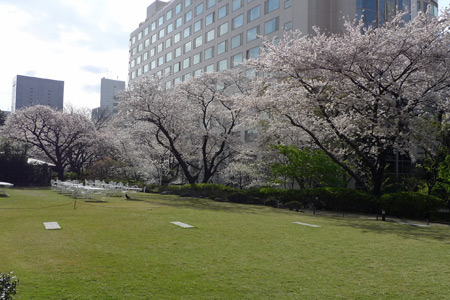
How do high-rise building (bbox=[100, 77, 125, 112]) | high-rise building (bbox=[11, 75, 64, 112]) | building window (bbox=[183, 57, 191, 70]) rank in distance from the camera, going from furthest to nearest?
1. high-rise building (bbox=[100, 77, 125, 112])
2. high-rise building (bbox=[11, 75, 64, 112])
3. building window (bbox=[183, 57, 191, 70])

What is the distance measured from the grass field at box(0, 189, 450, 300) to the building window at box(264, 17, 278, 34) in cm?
3528

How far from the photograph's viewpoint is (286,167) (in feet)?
78.9

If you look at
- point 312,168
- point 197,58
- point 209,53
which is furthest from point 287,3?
point 312,168

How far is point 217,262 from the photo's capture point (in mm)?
7168

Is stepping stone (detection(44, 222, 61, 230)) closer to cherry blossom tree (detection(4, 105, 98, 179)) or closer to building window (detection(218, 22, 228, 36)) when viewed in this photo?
cherry blossom tree (detection(4, 105, 98, 179))

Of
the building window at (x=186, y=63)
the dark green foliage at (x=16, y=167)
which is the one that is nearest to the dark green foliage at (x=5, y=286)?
the dark green foliage at (x=16, y=167)

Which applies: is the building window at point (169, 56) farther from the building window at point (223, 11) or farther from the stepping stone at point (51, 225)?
the stepping stone at point (51, 225)

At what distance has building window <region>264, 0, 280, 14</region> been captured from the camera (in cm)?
4317

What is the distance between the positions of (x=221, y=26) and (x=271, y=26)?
1121cm

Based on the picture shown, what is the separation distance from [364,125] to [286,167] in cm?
650

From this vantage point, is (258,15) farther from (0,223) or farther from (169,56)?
(0,223)

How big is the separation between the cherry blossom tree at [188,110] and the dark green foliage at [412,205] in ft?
45.0

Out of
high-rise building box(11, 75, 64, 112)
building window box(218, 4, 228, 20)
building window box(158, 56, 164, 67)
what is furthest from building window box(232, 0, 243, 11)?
high-rise building box(11, 75, 64, 112)

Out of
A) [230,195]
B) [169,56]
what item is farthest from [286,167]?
[169,56]
